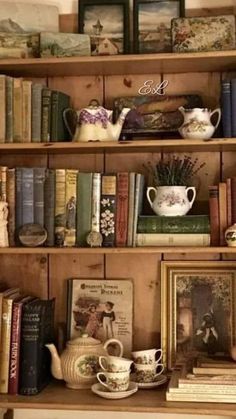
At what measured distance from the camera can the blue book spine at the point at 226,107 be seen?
70.6 inches

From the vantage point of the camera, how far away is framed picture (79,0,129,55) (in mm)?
1960

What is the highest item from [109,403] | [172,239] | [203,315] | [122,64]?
[122,64]

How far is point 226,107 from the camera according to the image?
5.90 feet

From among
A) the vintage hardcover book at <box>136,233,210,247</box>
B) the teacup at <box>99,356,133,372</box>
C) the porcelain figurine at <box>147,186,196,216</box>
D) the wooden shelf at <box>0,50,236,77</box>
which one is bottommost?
the teacup at <box>99,356,133,372</box>

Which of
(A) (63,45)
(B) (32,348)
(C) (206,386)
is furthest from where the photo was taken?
(A) (63,45)

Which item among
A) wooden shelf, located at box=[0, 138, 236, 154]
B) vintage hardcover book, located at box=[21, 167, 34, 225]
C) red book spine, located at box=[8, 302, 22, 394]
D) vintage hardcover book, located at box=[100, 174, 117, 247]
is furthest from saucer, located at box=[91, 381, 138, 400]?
wooden shelf, located at box=[0, 138, 236, 154]

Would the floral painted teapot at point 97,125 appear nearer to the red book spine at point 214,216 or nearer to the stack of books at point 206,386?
the red book spine at point 214,216

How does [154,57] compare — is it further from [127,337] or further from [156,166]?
Answer: [127,337]

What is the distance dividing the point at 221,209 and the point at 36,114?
0.59 m

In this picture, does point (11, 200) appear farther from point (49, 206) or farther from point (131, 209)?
point (131, 209)

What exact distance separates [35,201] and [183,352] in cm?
63

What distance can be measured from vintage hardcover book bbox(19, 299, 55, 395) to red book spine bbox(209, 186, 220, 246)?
525 millimetres

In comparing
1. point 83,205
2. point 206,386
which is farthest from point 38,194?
point 206,386

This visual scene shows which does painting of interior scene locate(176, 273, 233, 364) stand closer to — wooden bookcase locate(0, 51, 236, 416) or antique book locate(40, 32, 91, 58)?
wooden bookcase locate(0, 51, 236, 416)
